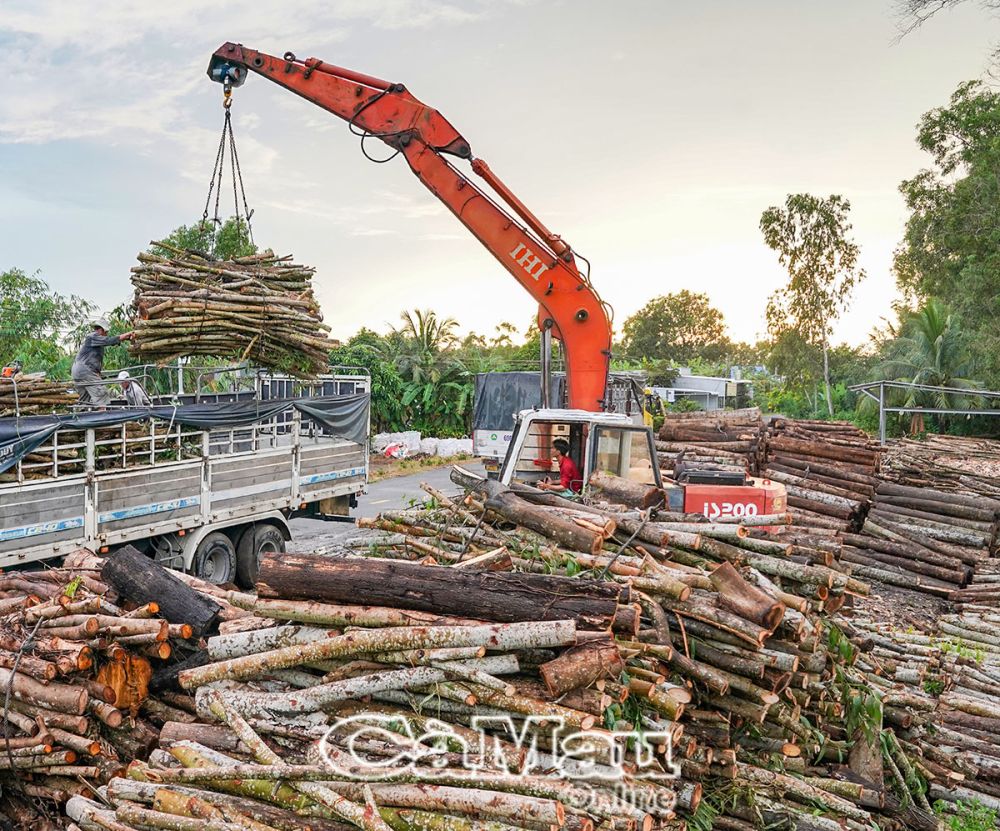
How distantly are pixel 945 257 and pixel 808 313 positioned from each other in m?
5.85

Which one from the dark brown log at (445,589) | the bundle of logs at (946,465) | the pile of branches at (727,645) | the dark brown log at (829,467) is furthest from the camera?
the bundle of logs at (946,465)

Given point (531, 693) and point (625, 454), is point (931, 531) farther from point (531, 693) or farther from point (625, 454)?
point (531, 693)

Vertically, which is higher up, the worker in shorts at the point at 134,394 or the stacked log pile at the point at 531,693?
the worker in shorts at the point at 134,394

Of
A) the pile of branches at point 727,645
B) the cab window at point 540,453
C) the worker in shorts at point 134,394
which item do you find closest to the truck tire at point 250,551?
the worker in shorts at point 134,394

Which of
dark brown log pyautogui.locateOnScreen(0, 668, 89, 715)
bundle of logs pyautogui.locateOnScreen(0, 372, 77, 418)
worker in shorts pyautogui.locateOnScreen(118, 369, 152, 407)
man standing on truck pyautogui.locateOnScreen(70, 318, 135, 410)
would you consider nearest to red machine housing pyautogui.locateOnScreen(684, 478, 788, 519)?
dark brown log pyautogui.locateOnScreen(0, 668, 89, 715)

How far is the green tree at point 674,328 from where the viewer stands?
58219mm

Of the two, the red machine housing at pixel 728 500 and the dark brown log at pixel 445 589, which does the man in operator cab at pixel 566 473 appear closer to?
the red machine housing at pixel 728 500

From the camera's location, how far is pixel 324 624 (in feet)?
18.0

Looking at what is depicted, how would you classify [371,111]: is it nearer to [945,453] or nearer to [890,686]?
[890,686]

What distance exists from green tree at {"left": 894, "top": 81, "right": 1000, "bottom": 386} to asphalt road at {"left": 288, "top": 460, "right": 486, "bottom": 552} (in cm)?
1675

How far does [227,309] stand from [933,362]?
2572cm

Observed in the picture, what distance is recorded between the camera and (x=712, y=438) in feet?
52.1

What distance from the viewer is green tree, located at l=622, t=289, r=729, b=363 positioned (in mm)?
58219

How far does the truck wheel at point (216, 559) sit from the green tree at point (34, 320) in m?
15.0
